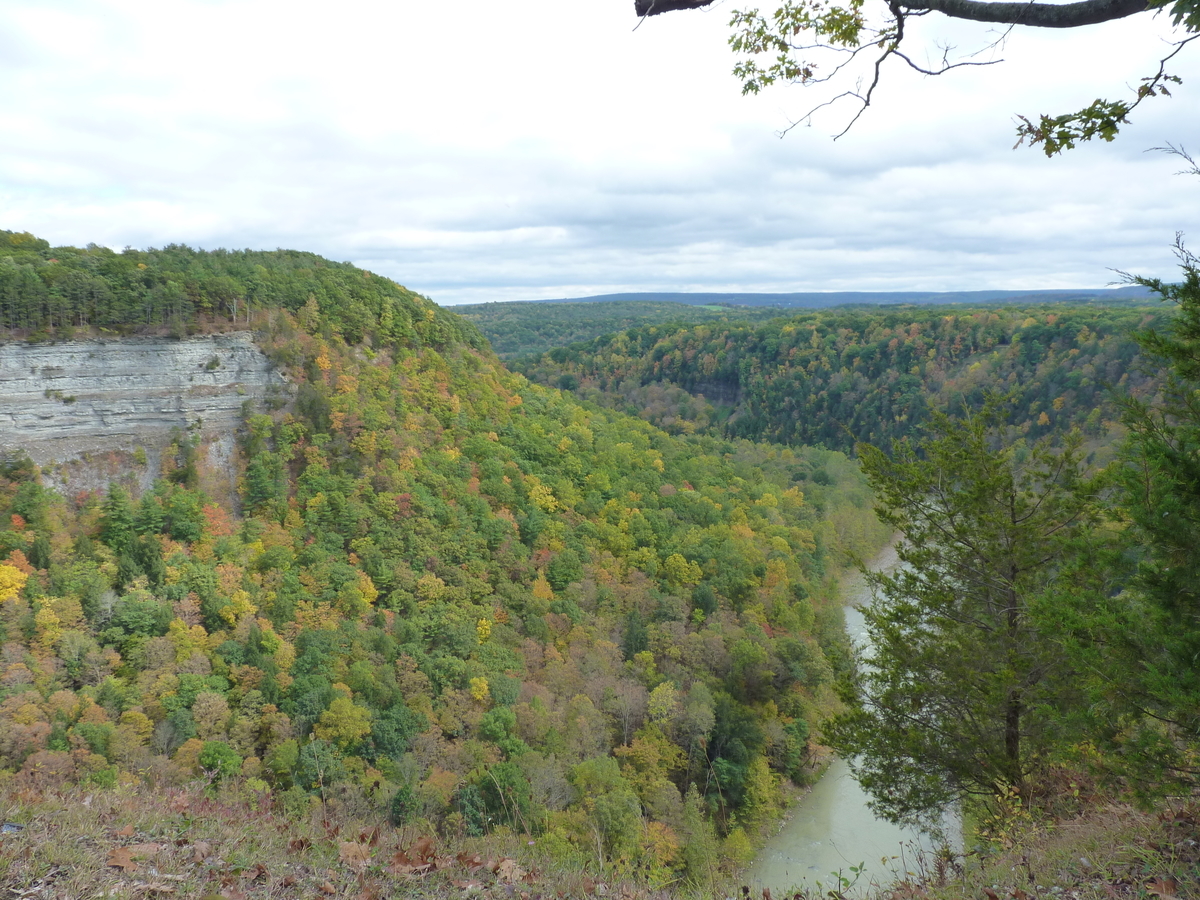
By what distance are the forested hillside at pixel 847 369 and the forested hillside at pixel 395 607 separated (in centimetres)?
5027

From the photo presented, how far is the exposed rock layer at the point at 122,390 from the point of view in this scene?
2838 cm

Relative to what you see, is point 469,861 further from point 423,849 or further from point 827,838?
point 827,838

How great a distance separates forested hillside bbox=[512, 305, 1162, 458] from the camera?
82.8 m

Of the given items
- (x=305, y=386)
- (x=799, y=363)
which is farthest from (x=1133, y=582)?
(x=799, y=363)

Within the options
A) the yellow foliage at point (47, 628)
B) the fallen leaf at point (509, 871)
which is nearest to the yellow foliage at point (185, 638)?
the yellow foliage at point (47, 628)

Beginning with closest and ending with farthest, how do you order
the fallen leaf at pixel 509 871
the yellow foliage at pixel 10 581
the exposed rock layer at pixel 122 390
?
the fallen leaf at pixel 509 871 → the yellow foliage at pixel 10 581 → the exposed rock layer at pixel 122 390

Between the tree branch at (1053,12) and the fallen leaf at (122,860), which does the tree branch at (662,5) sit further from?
the fallen leaf at (122,860)

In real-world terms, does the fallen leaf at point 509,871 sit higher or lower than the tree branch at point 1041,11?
lower

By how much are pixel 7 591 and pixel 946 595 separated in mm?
28268

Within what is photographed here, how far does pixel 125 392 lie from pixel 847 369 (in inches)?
3893

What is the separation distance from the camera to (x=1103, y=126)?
15.8ft

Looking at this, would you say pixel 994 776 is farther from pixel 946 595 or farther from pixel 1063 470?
pixel 1063 470

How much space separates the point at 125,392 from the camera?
31281mm

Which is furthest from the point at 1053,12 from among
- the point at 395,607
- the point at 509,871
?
the point at 395,607
